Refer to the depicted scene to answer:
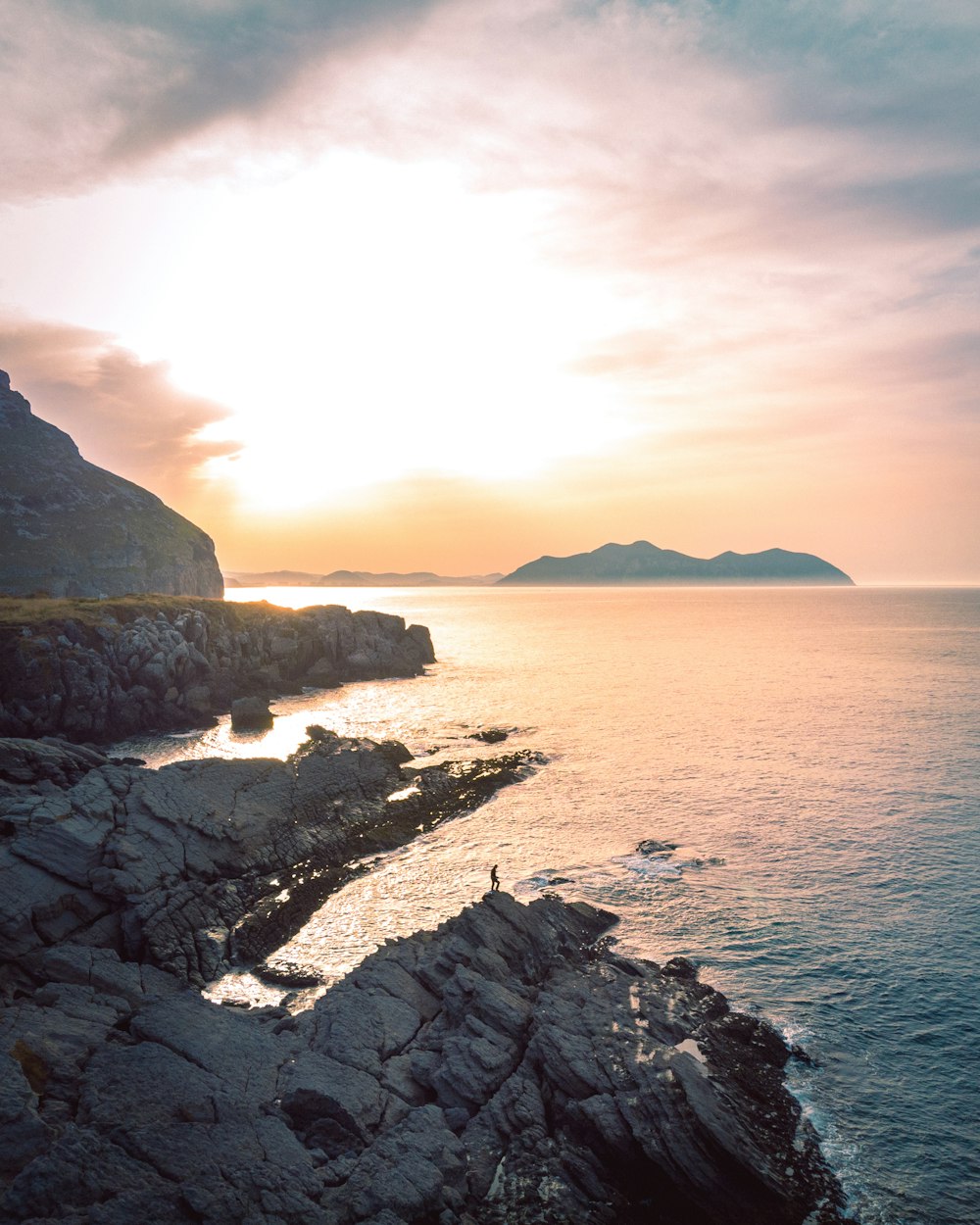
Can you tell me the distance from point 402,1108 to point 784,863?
29482mm

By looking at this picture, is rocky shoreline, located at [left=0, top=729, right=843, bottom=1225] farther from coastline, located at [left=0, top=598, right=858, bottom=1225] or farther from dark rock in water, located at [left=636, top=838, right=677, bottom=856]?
dark rock in water, located at [left=636, top=838, right=677, bottom=856]

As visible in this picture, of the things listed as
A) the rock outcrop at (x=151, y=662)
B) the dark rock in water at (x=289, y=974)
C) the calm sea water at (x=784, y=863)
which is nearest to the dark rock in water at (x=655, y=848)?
the calm sea water at (x=784, y=863)

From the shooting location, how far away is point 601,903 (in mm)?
36312

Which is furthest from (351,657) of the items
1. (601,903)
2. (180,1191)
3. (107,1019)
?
(180,1191)

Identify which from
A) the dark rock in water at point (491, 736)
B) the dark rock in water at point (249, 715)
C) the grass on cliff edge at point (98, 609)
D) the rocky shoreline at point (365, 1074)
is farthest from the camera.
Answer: the grass on cliff edge at point (98, 609)

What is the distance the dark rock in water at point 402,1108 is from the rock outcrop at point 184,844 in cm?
339

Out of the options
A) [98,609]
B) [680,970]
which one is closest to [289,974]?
[680,970]

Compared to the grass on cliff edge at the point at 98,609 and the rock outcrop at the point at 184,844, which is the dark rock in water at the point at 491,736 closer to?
the rock outcrop at the point at 184,844

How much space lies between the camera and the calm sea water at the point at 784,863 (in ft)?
75.9

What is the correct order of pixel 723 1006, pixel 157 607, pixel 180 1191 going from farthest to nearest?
pixel 157 607 < pixel 723 1006 < pixel 180 1191

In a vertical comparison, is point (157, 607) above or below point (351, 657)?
above

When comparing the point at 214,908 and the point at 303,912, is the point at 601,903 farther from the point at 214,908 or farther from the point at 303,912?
the point at 214,908

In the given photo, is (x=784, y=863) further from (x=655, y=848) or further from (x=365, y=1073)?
(x=365, y=1073)

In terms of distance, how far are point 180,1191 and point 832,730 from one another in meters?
73.8
